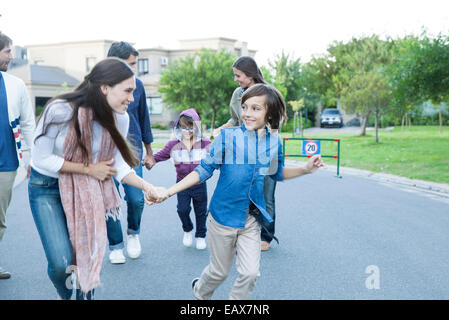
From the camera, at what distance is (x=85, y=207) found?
3.29 meters

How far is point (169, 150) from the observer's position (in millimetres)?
5766

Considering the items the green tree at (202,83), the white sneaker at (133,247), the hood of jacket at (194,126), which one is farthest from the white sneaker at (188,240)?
the green tree at (202,83)

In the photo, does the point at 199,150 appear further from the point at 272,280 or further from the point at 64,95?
the point at 64,95

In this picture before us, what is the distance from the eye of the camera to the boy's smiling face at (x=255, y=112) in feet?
11.6

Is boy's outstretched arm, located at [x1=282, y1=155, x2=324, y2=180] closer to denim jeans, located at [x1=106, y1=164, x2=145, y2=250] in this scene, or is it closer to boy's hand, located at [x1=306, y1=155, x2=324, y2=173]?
boy's hand, located at [x1=306, y1=155, x2=324, y2=173]

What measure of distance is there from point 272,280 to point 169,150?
1.93m

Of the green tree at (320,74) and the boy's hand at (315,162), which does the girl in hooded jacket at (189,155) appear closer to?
the boy's hand at (315,162)

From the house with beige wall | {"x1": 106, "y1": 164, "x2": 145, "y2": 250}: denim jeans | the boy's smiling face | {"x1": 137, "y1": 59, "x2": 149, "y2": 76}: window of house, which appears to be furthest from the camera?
{"x1": 137, "y1": 59, "x2": 149, "y2": 76}: window of house

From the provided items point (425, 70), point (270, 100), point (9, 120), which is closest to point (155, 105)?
point (425, 70)

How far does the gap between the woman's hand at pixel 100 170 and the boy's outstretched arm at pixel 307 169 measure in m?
1.22

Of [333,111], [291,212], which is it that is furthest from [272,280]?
[333,111]

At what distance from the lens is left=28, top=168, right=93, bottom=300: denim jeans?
3215mm

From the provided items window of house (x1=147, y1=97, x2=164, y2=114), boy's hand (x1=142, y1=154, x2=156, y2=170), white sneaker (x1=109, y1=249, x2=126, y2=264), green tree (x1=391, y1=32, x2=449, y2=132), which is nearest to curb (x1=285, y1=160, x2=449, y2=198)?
green tree (x1=391, y1=32, x2=449, y2=132)

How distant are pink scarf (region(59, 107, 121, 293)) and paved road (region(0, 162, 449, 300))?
3.21ft
